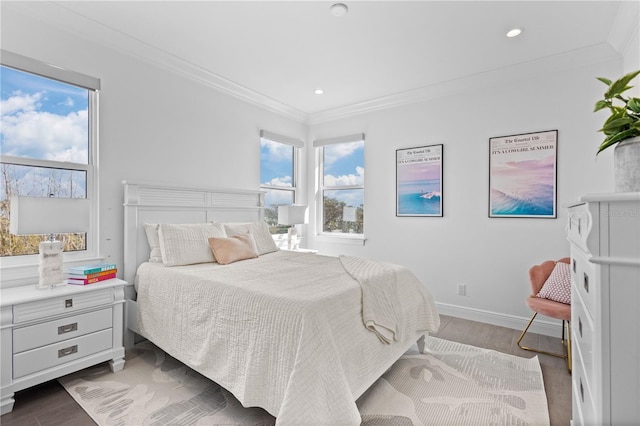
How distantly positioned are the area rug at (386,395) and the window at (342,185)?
7.84ft

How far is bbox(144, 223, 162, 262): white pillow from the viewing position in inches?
113

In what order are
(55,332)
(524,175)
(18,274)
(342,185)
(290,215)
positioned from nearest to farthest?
(55,332) → (18,274) → (524,175) → (290,215) → (342,185)

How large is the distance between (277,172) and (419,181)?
198 cm

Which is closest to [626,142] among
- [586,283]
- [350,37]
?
[586,283]

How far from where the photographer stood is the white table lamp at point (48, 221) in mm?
1979

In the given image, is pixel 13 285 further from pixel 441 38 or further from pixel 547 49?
pixel 547 49

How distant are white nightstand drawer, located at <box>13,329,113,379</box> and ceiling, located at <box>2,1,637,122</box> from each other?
2349 millimetres

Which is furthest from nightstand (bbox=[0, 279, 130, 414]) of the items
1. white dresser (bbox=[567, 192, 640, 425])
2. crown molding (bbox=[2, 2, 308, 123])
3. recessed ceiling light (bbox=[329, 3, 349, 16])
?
white dresser (bbox=[567, 192, 640, 425])

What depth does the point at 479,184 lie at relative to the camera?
3.54 metres

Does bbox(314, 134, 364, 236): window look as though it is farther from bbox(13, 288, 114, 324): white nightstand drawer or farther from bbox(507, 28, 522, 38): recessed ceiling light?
bbox(13, 288, 114, 324): white nightstand drawer

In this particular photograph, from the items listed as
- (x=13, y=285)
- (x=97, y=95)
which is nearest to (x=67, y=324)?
(x=13, y=285)

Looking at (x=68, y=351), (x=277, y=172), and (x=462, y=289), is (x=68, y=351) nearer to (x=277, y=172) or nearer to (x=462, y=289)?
(x=277, y=172)

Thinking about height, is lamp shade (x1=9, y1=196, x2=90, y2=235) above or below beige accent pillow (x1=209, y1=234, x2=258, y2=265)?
above

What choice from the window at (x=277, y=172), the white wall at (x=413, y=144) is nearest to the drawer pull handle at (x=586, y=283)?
the white wall at (x=413, y=144)
